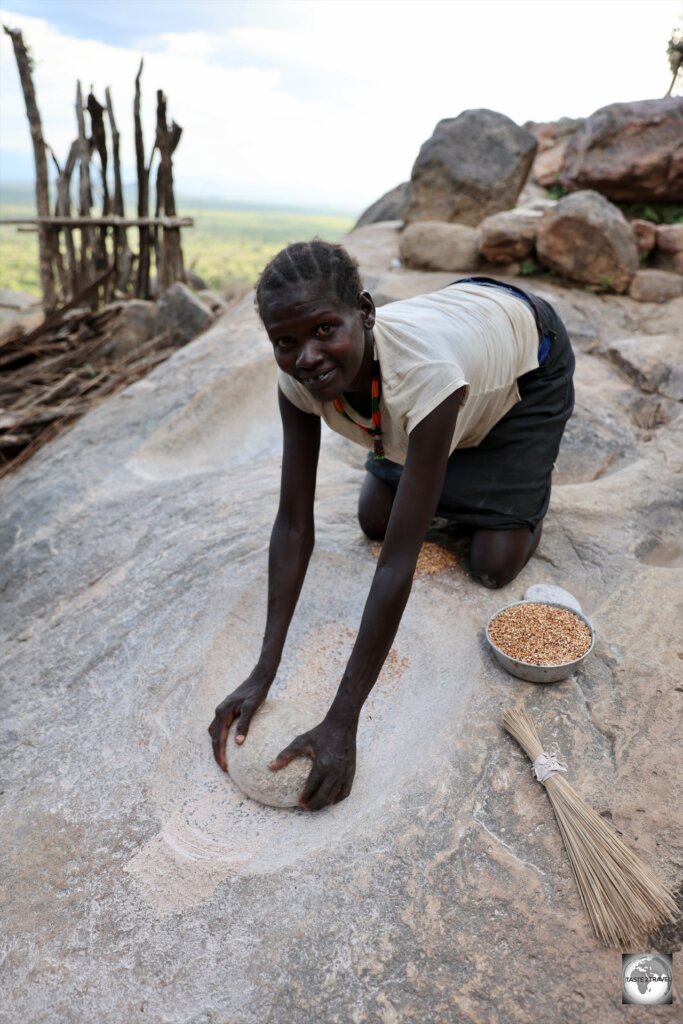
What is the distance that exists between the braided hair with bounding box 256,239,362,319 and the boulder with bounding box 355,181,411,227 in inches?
270

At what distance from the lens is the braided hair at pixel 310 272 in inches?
67.2

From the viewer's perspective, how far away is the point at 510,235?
522 cm

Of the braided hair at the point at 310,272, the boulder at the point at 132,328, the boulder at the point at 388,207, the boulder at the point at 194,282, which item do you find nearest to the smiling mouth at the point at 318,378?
the braided hair at the point at 310,272

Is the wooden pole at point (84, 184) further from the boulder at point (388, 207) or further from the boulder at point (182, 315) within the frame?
the boulder at point (388, 207)

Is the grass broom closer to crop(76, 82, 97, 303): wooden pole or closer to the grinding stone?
the grinding stone

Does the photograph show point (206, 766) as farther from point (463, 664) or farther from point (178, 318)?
point (178, 318)

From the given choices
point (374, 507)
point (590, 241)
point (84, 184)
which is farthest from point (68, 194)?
point (374, 507)

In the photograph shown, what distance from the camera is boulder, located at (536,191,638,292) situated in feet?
16.2

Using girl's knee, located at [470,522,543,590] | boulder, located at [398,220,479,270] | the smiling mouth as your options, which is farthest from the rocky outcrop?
the smiling mouth

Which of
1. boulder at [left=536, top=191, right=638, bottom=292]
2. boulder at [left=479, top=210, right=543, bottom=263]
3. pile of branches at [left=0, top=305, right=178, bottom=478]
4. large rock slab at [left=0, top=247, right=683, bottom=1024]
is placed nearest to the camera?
large rock slab at [left=0, top=247, right=683, bottom=1024]

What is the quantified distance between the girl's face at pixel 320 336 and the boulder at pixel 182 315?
4.10m

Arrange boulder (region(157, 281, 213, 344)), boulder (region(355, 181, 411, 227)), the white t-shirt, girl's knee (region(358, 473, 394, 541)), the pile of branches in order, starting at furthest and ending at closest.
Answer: boulder (region(355, 181, 411, 227)) < boulder (region(157, 281, 213, 344)) < the pile of branches < girl's knee (region(358, 473, 394, 541)) < the white t-shirt

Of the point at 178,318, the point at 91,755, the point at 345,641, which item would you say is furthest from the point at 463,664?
the point at 178,318

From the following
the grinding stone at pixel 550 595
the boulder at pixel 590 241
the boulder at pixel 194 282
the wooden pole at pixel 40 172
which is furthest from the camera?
the boulder at pixel 194 282
